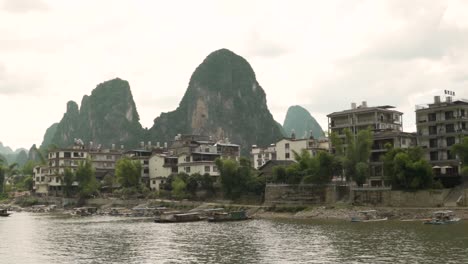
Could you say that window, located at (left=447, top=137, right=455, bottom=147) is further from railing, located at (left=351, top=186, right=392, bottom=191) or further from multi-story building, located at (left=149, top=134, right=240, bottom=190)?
multi-story building, located at (left=149, top=134, right=240, bottom=190)

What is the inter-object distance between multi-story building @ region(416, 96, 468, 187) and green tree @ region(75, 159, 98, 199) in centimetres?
7685

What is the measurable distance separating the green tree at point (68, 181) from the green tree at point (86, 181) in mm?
1851

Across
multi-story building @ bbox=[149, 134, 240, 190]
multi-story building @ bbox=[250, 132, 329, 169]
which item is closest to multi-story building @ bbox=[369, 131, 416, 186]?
multi-story building @ bbox=[250, 132, 329, 169]

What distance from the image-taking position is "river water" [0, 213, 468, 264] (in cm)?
4403

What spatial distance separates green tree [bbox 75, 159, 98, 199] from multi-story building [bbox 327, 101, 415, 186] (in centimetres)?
6014

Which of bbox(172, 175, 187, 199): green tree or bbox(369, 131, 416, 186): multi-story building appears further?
bbox(172, 175, 187, 199): green tree

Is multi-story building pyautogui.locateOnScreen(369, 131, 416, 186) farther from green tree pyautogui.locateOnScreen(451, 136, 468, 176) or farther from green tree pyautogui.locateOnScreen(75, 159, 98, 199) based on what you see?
green tree pyautogui.locateOnScreen(75, 159, 98, 199)

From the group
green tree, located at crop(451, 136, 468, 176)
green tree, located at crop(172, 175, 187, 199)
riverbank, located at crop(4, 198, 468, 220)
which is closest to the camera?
riverbank, located at crop(4, 198, 468, 220)

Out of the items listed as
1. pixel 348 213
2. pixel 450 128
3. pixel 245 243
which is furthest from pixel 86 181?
pixel 245 243

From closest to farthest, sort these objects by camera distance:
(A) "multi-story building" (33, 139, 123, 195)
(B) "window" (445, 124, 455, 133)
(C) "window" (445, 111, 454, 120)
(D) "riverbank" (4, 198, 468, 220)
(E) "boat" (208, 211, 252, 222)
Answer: (D) "riverbank" (4, 198, 468, 220) < (E) "boat" (208, 211, 252, 222) < (B) "window" (445, 124, 455, 133) < (C) "window" (445, 111, 454, 120) < (A) "multi-story building" (33, 139, 123, 195)

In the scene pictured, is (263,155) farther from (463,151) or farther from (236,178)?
(463,151)

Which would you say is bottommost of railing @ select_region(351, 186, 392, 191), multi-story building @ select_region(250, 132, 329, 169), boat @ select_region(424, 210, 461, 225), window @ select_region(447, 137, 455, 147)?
boat @ select_region(424, 210, 461, 225)

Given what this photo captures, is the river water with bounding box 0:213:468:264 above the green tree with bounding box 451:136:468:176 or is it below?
below

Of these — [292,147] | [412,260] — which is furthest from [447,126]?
[412,260]
